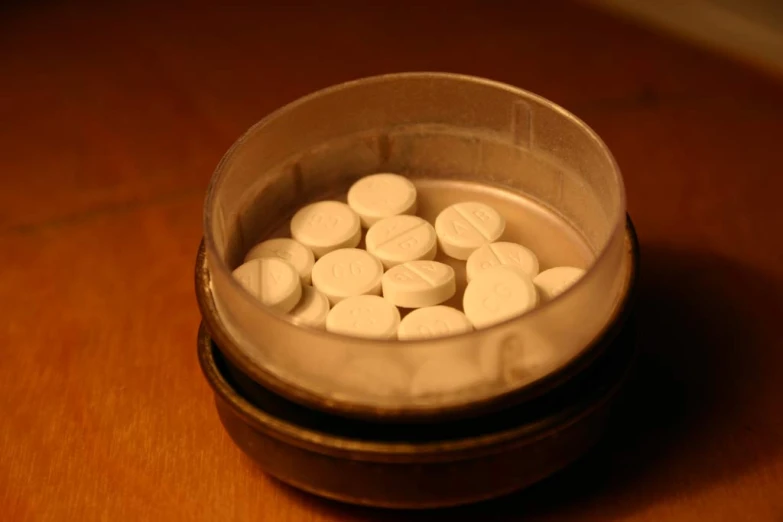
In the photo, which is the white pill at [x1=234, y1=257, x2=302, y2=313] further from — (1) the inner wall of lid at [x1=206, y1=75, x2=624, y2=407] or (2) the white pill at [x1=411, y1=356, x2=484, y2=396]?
(2) the white pill at [x1=411, y1=356, x2=484, y2=396]

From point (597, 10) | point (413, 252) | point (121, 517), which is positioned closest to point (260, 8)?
point (597, 10)

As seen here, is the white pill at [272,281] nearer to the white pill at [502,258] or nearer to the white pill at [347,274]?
the white pill at [347,274]

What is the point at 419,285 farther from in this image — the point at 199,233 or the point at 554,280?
the point at 199,233

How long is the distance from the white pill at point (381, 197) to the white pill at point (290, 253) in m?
0.06

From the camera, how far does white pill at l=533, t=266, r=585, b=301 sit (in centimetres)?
67

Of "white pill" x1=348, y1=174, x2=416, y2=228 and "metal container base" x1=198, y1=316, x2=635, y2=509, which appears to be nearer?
"metal container base" x1=198, y1=316, x2=635, y2=509

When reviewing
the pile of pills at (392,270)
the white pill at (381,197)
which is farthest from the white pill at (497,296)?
the white pill at (381,197)

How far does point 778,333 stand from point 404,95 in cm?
34

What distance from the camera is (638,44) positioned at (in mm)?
1074

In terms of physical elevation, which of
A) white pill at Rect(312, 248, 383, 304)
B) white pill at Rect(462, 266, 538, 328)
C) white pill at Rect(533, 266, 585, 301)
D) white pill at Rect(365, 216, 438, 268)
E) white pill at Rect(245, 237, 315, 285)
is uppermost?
white pill at Rect(462, 266, 538, 328)

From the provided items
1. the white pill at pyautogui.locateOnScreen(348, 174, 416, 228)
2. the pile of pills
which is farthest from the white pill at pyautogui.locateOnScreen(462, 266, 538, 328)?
the white pill at pyautogui.locateOnScreen(348, 174, 416, 228)

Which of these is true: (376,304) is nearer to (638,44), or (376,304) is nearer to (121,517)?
(121,517)

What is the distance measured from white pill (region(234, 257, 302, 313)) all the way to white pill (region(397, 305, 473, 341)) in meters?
0.08

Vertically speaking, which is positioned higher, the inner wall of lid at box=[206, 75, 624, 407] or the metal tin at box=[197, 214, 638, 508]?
the inner wall of lid at box=[206, 75, 624, 407]
